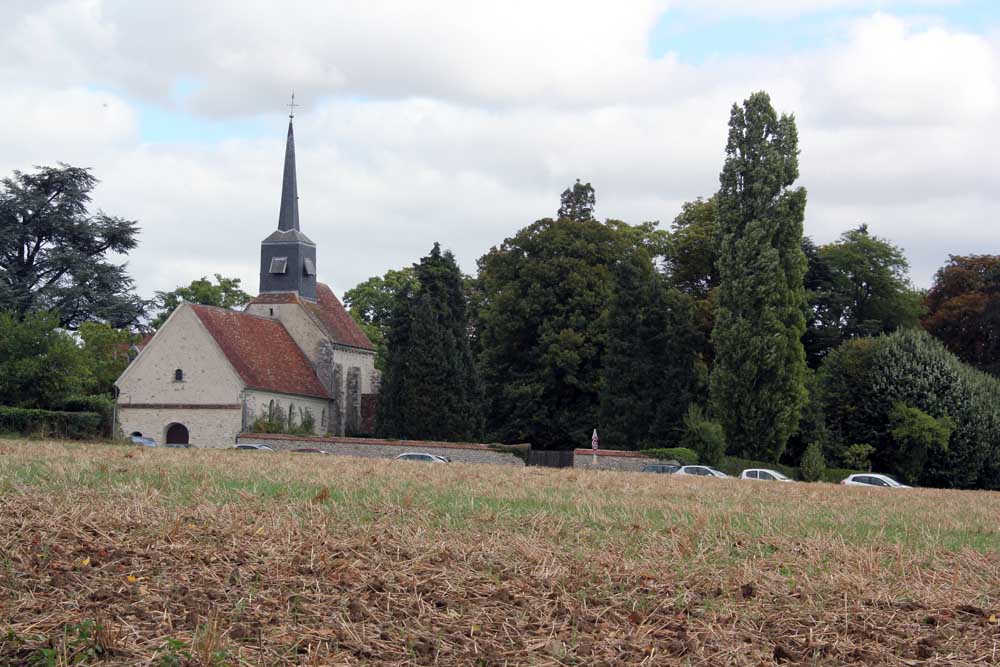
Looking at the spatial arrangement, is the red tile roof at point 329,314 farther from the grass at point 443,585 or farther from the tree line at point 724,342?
the grass at point 443,585

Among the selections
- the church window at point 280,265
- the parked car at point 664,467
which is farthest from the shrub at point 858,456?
the church window at point 280,265

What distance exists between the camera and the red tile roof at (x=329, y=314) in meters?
69.1

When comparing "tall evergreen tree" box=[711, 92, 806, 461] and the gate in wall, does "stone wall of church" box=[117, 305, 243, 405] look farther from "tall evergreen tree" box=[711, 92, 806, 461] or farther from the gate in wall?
"tall evergreen tree" box=[711, 92, 806, 461]

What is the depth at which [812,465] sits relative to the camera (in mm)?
47750

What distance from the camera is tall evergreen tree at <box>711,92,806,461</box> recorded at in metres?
48.0

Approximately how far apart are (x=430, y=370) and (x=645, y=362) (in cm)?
1129

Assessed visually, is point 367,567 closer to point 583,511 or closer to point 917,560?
point 583,511

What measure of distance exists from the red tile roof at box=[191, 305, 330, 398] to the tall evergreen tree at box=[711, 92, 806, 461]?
24.9 m

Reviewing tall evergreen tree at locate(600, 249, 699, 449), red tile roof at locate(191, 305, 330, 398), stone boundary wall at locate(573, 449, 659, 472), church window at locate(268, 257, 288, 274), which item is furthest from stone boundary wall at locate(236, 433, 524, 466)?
church window at locate(268, 257, 288, 274)

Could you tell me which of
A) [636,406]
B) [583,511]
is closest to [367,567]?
[583,511]

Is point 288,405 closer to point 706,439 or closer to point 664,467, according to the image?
point 706,439

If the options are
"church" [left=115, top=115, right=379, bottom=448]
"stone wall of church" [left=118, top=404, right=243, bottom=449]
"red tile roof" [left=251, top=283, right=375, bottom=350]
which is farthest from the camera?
"red tile roof" [left=251, top=283, right=375, bottom=350]

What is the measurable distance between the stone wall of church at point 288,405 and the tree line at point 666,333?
6412 mm

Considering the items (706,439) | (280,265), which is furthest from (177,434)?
(706,439)
